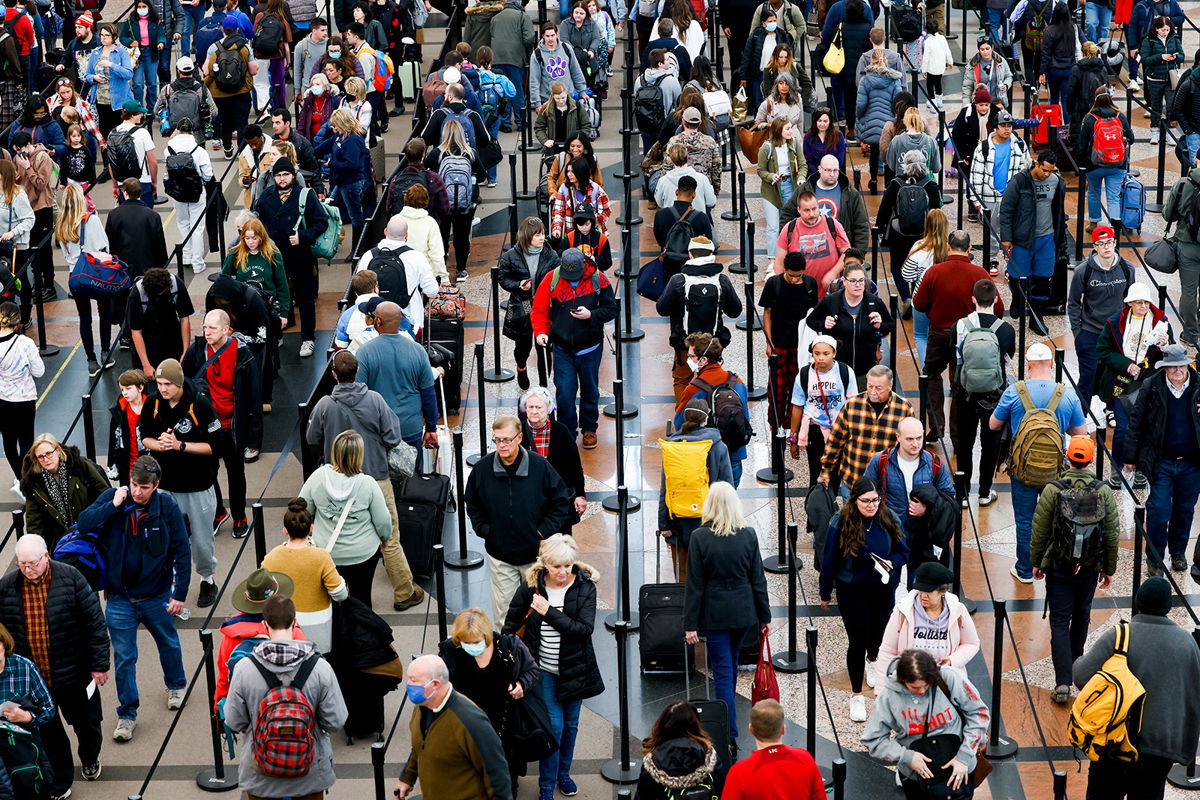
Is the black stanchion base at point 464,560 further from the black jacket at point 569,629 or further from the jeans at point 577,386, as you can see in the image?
the black jacket at point 569,629

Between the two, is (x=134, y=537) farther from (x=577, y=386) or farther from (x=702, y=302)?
(x=702, y=302)

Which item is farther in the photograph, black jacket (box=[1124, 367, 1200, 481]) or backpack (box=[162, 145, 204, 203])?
backpack (box=[162, 145, 204, 203])

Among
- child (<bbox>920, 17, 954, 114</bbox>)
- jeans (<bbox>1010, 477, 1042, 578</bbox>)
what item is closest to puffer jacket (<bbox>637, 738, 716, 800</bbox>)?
jeans (<bbox>1010, 477, 1042, 578</bbox>)

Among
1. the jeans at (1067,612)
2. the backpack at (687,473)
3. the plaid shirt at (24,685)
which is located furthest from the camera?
the backpack at (687,473)

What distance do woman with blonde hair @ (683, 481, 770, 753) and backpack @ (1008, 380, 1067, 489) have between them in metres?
2.56

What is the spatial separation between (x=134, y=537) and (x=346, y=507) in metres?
1.26

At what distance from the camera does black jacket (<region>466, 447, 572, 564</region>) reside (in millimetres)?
11852

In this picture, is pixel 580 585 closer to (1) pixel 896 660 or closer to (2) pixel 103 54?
(1) pixel 896 660

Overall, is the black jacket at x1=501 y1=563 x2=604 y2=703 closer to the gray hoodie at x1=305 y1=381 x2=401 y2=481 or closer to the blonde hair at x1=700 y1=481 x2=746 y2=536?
the blonde hair at x1=700 y1=481 x2=746 y2=536

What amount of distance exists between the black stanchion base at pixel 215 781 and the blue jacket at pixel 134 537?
109cm

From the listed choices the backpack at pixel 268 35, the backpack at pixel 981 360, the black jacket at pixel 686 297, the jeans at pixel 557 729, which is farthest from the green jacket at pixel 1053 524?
the backpack at pixel 268 35

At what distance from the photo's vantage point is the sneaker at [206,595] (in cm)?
1325

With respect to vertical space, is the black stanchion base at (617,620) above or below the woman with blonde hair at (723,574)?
below

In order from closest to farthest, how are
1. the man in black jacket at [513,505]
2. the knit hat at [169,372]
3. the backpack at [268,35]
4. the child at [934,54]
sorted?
the man in black jacket at [513,505]
the knit hat at [169,372]
the child at [934,54]
the backpack at [268,35]
